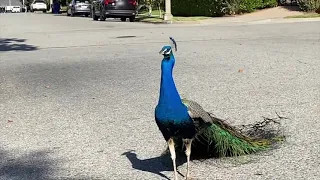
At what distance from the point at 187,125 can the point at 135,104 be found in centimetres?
345

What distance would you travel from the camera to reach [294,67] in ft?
32.3

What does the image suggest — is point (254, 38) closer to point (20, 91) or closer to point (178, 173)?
point (20, 91)

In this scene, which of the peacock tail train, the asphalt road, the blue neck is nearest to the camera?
the blue neck

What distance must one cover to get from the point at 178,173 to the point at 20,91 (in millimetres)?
4791

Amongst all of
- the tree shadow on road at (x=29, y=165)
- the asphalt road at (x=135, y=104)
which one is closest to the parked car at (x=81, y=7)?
the asphalt road at (x=135, y=104)

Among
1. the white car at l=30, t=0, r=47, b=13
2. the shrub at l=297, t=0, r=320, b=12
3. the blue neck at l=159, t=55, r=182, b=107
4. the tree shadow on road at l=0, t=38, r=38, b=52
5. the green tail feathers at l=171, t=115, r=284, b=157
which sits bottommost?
the white car at l=30, t=0, r=47, b=13

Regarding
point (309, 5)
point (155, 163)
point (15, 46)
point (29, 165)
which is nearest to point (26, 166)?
point (29, 165)

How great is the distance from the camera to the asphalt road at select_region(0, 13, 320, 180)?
15.1 feet

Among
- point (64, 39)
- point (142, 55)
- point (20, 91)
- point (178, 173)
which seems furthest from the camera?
point (64, 39)

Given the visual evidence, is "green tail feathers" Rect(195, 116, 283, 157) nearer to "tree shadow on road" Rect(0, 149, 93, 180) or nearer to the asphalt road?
the asphalt road

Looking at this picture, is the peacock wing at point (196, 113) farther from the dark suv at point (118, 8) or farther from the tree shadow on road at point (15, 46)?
the dark suv at point (118, 8)

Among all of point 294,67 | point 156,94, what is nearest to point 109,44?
point 294,67

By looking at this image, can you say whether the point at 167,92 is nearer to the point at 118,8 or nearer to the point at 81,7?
the point at 118,8

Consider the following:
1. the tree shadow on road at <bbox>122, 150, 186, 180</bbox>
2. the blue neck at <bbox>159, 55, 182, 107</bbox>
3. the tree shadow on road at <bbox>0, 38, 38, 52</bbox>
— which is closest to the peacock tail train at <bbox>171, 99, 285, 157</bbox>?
the tree shadow on road at <bbox>122, 150, 186, 180</bbox>
